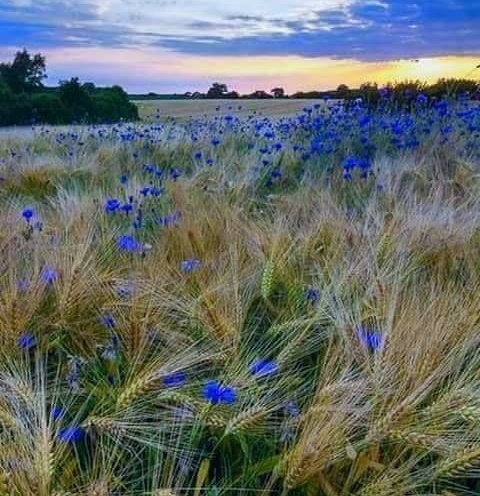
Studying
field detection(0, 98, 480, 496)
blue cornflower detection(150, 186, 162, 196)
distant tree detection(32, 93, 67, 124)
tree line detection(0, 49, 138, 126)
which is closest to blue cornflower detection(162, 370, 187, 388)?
field detection(0, 98, 480, 496)

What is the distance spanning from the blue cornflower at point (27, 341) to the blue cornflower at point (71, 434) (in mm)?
233

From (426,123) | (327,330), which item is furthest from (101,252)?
(426,123)

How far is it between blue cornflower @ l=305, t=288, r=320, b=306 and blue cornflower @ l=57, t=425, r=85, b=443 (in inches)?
23.7

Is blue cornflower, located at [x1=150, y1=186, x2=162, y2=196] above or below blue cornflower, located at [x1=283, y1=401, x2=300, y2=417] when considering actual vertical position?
above

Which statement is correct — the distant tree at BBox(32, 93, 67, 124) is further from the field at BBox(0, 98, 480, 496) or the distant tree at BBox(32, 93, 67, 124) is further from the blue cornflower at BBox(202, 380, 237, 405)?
the blue cornflower at BBox(202, 380, 237, 405)

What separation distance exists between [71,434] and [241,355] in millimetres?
365

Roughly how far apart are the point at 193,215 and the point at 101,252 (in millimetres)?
399

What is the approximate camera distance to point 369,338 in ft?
3.94

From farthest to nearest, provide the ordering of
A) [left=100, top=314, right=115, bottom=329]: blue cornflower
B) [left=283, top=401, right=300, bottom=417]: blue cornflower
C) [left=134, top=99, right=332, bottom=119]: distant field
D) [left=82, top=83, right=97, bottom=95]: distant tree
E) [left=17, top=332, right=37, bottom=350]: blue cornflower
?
1. [left=82, top=83, right=97, bottom=95]: distant tree
2. [left=134, top=99, right=332, bottom=119]: distant field
3. [left=100, top=314, right=115, bottom=329]: blue cornflower
4. [left=17, top=332, right=37, bottom=350]: blue cornflower
5. [left=283, top=401, right=300, bottom=417]: blue cornflower

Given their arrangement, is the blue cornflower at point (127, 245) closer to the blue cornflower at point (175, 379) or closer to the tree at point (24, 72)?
the blue cornflower at point (175, 379)

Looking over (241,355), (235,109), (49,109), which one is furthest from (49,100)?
(241,355)

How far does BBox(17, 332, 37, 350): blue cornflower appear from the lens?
1.18m

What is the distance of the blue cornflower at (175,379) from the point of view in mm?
1071

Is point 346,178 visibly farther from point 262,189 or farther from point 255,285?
point 255,285
